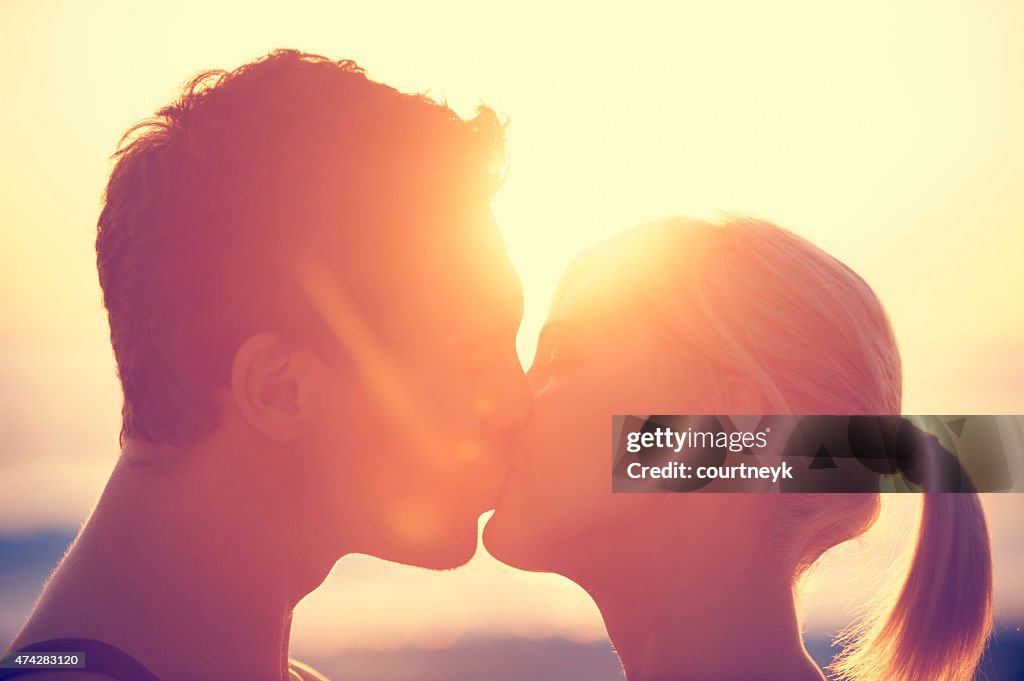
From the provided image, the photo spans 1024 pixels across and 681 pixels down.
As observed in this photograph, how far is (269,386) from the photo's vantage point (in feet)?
12.4

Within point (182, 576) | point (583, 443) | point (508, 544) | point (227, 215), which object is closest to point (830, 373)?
point (583, 443)

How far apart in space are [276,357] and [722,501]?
7.10 ft

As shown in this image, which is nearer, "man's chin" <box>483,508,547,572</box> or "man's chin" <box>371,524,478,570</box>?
"man's chin" <box>371,524,478,570</box>

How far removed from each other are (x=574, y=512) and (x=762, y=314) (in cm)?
129

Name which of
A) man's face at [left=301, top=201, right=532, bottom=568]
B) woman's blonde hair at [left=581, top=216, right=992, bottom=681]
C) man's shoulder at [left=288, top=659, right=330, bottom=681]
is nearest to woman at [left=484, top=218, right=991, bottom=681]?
woman's blonde hair at [left=581, top=216, right=992, bottom=681]

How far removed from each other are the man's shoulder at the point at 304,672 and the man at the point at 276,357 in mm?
593

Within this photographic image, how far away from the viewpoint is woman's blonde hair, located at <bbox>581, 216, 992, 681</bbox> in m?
4.53

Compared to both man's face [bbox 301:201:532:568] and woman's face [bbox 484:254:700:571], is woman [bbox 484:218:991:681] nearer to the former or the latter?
woman's face [bbox 484:254:700:571]

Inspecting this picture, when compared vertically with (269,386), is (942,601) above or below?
below

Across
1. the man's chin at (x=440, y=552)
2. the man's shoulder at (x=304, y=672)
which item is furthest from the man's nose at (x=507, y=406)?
the man's shoulder at (x=304, y=672)

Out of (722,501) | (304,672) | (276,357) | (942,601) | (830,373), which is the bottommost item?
(304,672)

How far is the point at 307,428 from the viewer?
3908 millimetres

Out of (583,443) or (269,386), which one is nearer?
(269,386)

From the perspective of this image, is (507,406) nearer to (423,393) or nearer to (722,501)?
(423,393)
